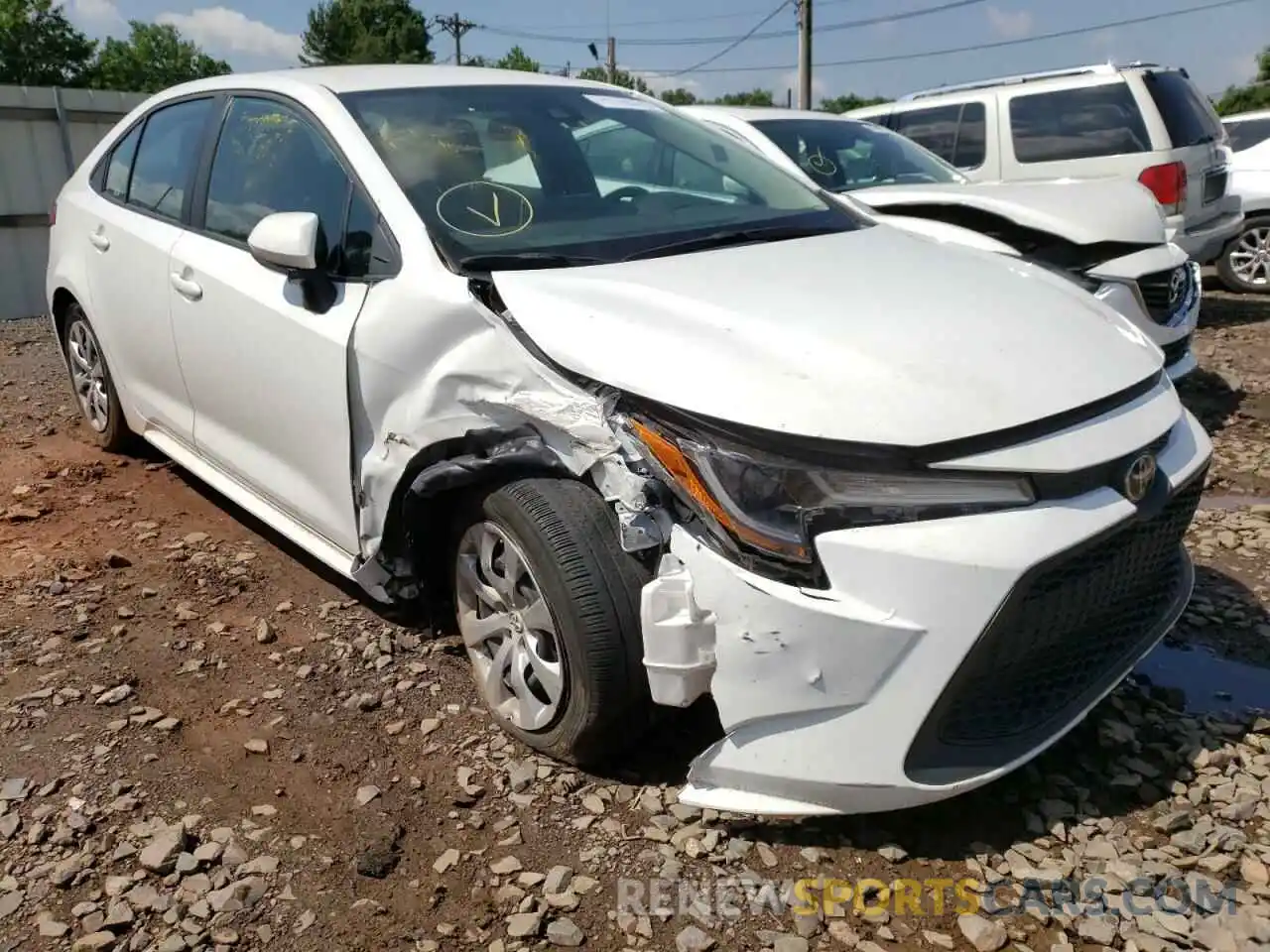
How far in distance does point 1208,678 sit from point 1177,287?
279 centimetres

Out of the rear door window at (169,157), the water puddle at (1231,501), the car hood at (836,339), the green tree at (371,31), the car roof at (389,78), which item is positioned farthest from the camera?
the green tree at (371,31)

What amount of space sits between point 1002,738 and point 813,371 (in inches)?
34.6

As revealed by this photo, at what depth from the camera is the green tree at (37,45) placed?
41469mm

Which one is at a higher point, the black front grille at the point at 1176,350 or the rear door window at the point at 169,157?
the rear door window at the point at 169,157

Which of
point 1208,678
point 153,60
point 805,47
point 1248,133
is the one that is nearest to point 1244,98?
point 805,47

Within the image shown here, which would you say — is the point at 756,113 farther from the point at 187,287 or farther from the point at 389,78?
the point at 187,287

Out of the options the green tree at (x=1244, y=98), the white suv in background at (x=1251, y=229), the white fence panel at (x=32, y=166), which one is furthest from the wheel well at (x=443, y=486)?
the green tree at (x=1244, y=98)

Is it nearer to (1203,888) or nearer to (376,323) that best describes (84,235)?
(376,323)

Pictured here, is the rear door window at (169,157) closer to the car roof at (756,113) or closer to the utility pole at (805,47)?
the car roof at (756,113)

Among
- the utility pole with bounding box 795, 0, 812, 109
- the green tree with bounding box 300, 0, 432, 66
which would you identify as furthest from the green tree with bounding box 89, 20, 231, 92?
the utility pole with bounding box 795, 0, 812, 109

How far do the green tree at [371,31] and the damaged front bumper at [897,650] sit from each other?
5168 centimetres

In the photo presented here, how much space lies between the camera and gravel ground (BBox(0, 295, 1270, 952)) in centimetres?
219

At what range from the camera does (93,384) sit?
4.96 m

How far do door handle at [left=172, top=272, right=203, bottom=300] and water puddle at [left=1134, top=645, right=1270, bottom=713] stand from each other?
3.24m
